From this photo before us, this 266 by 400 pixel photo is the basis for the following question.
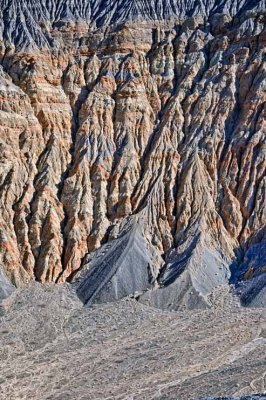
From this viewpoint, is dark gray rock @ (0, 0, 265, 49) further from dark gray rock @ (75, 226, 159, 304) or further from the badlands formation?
dark gray rock @ (75, 226, 159, 304)

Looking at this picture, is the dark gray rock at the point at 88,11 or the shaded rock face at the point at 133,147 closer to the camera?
the shaded rock face at the point at 133,147

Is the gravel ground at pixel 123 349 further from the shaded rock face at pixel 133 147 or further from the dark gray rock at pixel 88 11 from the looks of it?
the dark gray rock at pixel 88 11

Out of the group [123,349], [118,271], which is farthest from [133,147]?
[123,349]

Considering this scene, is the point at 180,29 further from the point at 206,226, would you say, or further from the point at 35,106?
the point at 206,226

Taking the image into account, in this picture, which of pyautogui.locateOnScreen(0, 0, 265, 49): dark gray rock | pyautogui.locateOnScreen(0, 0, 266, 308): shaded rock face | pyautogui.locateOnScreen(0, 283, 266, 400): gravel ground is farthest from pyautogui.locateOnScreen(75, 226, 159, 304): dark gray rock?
pyautogui.locateOnScreen(0, 0, 265, 49): dark gray rock

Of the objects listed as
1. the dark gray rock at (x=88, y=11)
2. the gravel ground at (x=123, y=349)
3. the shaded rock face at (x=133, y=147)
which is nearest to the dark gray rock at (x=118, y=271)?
the shaded rock face at (x=133, y=147)
